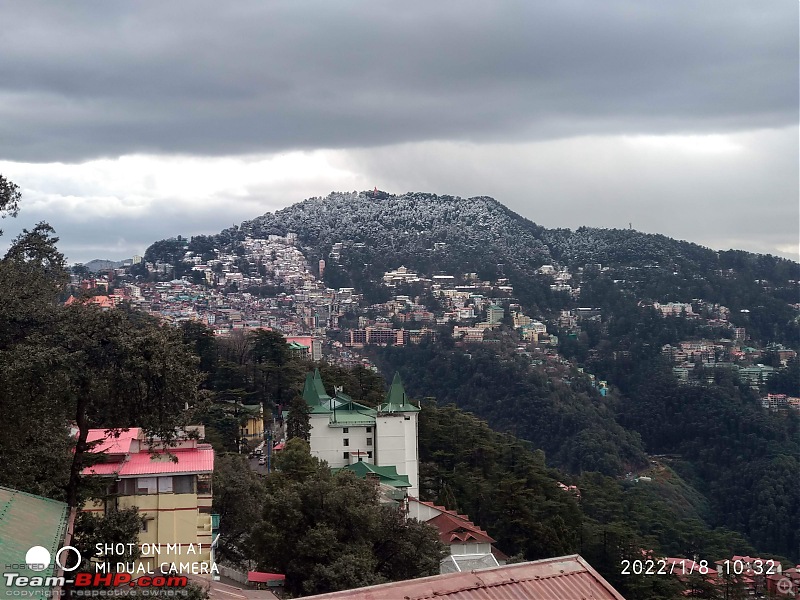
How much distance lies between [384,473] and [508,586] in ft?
87.0

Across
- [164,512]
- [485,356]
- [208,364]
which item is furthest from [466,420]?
[485,356]

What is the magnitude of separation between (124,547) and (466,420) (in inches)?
1186

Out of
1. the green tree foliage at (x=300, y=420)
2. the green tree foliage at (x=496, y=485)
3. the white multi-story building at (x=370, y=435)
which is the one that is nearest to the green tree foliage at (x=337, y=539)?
the green tree foliage at (x=496, y=485)

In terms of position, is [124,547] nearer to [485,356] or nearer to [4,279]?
[4,279]

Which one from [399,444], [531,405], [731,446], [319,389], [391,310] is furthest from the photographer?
[391,310]

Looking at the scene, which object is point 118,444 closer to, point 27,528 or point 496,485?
point 27,528

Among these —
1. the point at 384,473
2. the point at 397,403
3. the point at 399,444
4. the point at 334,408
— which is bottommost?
the point at 384,473

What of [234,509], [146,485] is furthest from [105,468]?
[234,509]

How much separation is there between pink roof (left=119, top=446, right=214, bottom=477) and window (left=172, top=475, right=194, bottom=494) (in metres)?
0.13

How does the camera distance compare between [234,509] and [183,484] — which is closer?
[183,484]

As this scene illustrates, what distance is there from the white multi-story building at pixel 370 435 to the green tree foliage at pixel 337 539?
48.9 feet

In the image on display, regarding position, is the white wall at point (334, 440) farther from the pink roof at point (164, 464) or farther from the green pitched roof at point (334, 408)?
the pink roof at point (164, 464)

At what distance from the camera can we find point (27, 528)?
25.5 ft

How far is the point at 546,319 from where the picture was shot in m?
128
